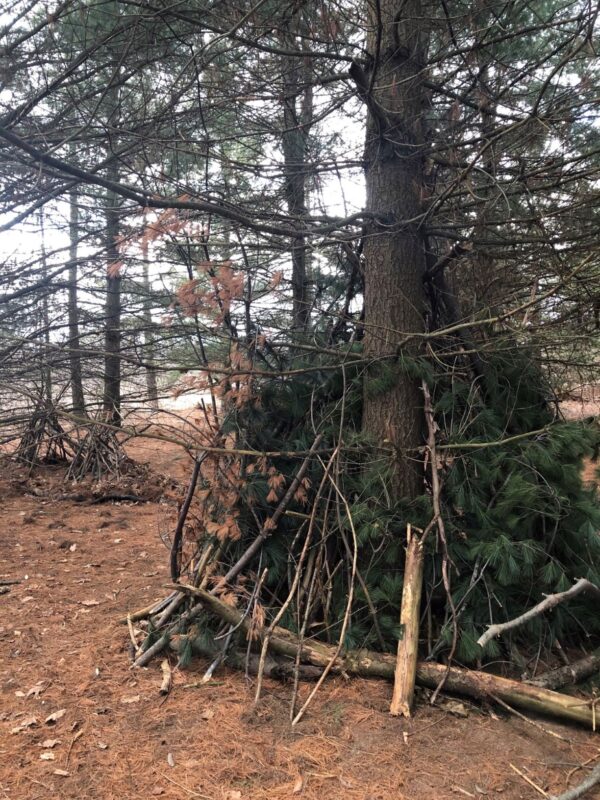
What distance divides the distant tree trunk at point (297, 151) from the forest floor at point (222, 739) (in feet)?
8.66

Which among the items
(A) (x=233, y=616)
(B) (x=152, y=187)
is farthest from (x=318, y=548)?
(B) (x=152, y=187)

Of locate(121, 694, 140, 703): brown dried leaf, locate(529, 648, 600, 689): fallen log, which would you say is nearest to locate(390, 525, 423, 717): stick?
locate(529, 648, 600, 689): fallen log

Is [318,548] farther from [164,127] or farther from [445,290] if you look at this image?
[164,127]

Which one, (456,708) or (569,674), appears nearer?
(456,708)

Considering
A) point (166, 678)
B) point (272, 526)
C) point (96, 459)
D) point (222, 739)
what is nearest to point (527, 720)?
point (222, 739)

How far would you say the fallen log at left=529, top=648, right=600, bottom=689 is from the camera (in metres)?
3.21

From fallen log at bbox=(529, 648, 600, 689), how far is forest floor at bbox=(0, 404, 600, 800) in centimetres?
27

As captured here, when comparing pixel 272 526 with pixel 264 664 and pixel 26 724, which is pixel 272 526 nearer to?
pixel 264 664

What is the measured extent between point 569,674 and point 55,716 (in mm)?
2953

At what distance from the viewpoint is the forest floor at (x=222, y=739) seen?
249cm

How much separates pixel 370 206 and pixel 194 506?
274cm

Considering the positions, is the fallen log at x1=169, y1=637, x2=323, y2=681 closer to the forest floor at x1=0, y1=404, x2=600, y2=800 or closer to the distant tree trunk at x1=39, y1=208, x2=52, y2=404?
the forest floor at x1=0, y1=404, x2=600, y2=800

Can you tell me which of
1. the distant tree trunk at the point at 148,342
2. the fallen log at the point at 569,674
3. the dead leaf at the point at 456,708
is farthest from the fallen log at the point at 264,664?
the distant tree trunk at the point at 148,342

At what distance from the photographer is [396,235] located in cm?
415
